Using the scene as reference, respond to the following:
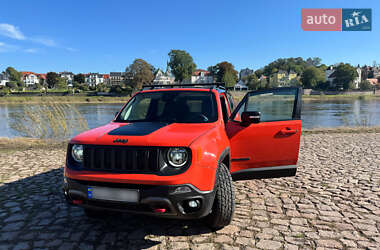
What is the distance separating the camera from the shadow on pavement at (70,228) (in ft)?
9.77

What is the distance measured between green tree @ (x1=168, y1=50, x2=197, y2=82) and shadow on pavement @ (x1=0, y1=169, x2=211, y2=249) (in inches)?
4318

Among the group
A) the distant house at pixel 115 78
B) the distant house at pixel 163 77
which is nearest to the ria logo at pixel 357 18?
the distant house at pixel 163 77

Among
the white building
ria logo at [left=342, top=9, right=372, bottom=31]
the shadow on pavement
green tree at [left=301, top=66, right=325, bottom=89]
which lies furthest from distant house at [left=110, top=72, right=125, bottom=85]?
the shadow on pavement

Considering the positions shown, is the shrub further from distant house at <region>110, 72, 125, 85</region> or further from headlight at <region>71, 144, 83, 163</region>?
distant house at <region>110, 72, 125, 85</region>

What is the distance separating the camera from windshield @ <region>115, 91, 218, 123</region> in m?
3.70

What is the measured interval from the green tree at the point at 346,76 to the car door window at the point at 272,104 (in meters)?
113

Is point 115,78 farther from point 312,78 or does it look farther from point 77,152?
point 77,152

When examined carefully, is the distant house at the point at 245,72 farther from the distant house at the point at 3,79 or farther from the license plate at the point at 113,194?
the license plate at the point at 113,194

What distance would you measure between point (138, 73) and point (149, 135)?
93.6m

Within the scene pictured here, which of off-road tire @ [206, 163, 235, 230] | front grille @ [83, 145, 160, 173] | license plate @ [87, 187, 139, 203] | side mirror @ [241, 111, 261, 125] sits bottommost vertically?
off-road tire @ [206, 163, 235, 230]

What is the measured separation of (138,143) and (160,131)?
0.37 meters

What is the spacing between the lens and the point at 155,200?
2461 millimetres

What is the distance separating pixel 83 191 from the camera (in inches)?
106

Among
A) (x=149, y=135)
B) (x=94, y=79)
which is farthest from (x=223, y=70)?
(x=149, y=135)
